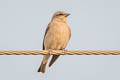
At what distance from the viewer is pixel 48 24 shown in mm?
11508

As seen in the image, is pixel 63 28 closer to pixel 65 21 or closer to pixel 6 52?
pixel 65 21
